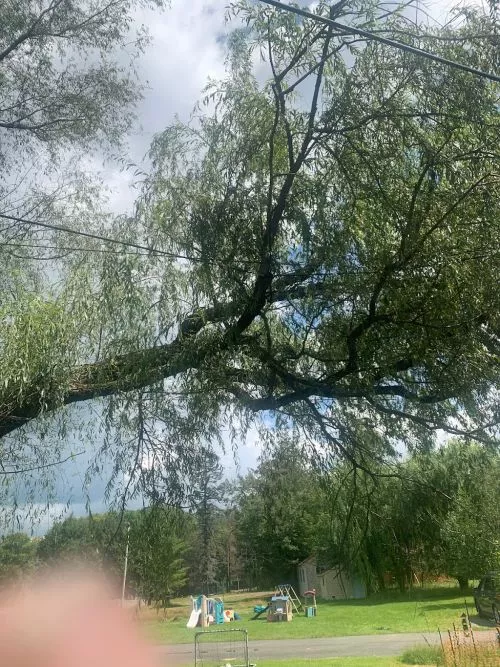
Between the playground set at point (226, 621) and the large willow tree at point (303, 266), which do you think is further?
the playground set at point (226, 621)

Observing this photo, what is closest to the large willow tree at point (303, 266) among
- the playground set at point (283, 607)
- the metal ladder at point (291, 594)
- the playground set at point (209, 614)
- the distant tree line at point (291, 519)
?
the distant tree line at point (291, 519)

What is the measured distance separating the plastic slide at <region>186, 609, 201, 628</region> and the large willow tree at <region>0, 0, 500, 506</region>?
11.9m

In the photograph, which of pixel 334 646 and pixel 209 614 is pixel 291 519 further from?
pixel 209 614

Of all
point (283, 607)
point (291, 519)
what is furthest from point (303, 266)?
point (283, 607)

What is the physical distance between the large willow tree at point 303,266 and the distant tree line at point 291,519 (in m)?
0.38

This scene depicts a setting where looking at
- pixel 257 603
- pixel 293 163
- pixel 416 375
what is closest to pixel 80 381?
pixel 293 163

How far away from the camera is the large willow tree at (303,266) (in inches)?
A: 151

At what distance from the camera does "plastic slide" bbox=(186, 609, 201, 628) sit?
15081 millimetres

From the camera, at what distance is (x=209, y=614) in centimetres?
1842

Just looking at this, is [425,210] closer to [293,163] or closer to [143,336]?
[293,163]

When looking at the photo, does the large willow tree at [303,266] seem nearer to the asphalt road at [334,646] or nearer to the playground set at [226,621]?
the playground set at [226,621]

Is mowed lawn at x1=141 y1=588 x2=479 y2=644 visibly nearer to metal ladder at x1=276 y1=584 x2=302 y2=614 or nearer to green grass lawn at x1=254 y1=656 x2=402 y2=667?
metal ladder at x1=276 y1=584 x2=302 y2=614

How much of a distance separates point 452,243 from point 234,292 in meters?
1.42

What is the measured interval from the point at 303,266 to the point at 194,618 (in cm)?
1378
